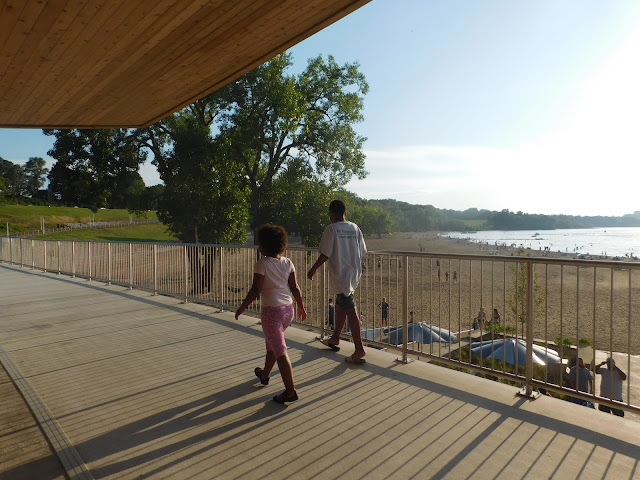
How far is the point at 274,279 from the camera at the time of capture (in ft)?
12.2

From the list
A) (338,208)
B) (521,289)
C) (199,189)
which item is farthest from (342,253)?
(521,289)

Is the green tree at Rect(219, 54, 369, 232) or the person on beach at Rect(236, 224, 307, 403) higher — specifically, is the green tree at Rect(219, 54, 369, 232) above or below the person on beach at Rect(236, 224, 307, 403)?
above

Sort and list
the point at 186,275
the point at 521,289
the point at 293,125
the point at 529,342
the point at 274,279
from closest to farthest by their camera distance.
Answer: the point at 274,279, the point at 529,342, the point at 186,275, the point at 521,289, the point at 293,125

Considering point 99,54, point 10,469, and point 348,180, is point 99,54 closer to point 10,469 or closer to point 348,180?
point 10,469

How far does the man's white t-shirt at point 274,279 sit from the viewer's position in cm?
369

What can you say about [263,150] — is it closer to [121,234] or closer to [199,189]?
[199,189]

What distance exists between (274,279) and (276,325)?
0.37m

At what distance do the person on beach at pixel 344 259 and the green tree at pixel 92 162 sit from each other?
75.3 feet

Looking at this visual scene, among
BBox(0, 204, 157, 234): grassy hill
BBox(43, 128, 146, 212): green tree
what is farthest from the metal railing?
BBox(0, 204, 157, 234): grassy hill

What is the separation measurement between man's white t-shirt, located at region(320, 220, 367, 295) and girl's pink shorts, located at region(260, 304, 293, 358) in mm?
1040

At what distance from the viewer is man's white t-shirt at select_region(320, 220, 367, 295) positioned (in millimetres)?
4656

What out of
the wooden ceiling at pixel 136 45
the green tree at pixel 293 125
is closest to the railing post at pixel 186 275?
the wooden ceiling at pixel 136 45

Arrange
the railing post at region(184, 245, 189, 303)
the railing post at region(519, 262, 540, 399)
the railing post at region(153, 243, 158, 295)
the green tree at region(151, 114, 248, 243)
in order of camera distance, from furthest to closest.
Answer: the green tree at region(151, 114, 248, 243) → the railing post at region(153, 243, 158, 295) → the railing post at region(184, 245, 189, 303) → the railing post at region(519, 262, 540, 399)

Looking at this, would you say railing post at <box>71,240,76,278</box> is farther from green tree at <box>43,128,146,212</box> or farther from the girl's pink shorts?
the girl's pink shorts
